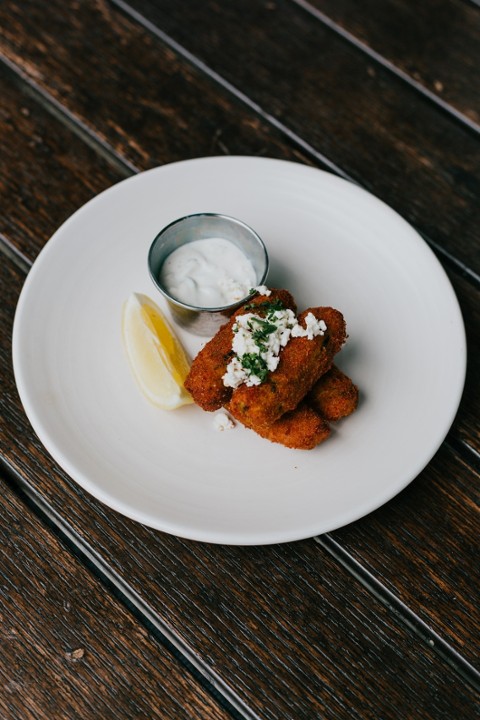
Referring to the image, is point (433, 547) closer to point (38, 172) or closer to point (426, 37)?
point (38, 172)

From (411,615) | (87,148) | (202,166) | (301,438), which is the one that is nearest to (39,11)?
(87,148)

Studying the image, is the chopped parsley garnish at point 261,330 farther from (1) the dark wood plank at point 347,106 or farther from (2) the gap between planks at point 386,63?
(2) the gap between planks at point 386,63

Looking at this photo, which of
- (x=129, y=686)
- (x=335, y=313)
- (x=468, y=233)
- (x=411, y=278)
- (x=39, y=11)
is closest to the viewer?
(x=129, y=686)

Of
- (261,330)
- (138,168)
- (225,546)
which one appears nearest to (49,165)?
(138,168)

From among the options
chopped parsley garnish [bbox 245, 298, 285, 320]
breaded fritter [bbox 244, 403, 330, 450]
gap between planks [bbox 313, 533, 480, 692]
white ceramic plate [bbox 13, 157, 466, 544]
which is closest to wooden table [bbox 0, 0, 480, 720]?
gap between planks [bbox 313, 533, 480, 692]

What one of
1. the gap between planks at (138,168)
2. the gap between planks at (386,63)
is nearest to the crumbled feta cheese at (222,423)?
the gap between planks at (138,168)

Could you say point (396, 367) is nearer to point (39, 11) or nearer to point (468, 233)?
point (468, 233)
